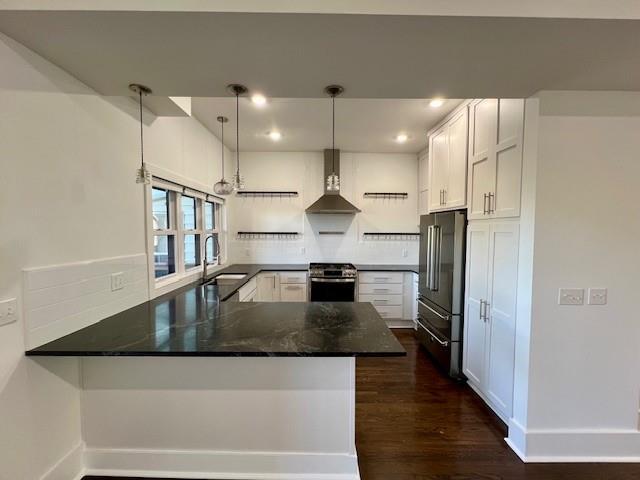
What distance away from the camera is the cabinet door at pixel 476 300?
90.4 inches

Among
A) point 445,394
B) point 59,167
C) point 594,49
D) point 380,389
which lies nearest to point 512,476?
point 445,394

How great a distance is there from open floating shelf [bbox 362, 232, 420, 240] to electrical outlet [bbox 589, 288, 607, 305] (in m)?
2.77

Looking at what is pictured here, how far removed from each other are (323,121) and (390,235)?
212 cm

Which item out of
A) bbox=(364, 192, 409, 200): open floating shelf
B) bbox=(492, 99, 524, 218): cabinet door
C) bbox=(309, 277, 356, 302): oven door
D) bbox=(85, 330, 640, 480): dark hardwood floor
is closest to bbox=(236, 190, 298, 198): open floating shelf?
bbox=(364, 192, 409, 200): open floating shelf

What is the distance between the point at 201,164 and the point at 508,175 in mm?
2994

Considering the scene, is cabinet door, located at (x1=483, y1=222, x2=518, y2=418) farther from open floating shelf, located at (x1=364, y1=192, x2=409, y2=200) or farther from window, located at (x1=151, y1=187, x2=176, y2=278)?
window, located at (x1=151, y1=187, x2=176, y2=278)

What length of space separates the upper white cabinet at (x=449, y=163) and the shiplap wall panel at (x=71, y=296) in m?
2.83

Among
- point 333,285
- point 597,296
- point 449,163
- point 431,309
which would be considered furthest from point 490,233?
point 333,285

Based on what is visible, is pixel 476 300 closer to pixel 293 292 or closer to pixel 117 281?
pixel 293 292

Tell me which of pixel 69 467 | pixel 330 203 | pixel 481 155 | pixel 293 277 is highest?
pixel 481 155

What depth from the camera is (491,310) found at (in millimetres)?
2199

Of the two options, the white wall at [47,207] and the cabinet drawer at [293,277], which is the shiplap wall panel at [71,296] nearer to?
the white wall at [47,207]

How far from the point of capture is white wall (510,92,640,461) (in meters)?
1.74

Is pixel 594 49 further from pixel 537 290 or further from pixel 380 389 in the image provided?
pixel 380 389
